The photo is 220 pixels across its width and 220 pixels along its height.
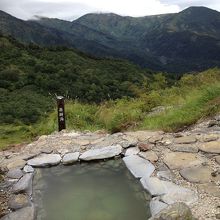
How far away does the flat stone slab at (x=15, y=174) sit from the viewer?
585 centimetres

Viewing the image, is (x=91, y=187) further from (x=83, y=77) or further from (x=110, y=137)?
(x=83, y=77)

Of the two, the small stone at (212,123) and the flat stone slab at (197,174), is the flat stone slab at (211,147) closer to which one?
the flat stone slab at (197,174)

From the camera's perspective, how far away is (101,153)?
21.3 feet

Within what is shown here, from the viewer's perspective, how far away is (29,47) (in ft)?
308

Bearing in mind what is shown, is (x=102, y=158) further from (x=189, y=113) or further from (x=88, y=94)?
(x=88, y=94)

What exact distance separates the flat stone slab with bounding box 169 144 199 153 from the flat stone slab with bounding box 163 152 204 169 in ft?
0.44

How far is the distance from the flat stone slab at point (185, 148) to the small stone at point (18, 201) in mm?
2569

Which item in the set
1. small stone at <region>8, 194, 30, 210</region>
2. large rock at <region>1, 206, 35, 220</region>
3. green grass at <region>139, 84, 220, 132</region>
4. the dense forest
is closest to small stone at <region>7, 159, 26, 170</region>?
small stone at <region>8, 194, 30, 210</region>

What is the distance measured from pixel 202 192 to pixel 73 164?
250cm

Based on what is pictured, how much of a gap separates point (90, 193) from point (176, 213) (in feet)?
5.46

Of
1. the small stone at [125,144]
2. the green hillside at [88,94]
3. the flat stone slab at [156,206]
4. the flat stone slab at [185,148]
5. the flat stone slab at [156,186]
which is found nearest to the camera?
the flat stone slab at [156,206]

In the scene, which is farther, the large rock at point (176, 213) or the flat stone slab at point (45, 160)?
the flat stone slab at point (45, 160)

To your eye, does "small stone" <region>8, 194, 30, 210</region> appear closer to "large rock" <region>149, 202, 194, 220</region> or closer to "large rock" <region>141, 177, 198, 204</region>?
"large rock" <region>141, 177, 198, 204</region>

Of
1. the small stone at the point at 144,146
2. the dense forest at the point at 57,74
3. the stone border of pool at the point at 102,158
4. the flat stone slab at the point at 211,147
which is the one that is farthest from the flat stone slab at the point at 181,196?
the dense forest at the point at 57,74
